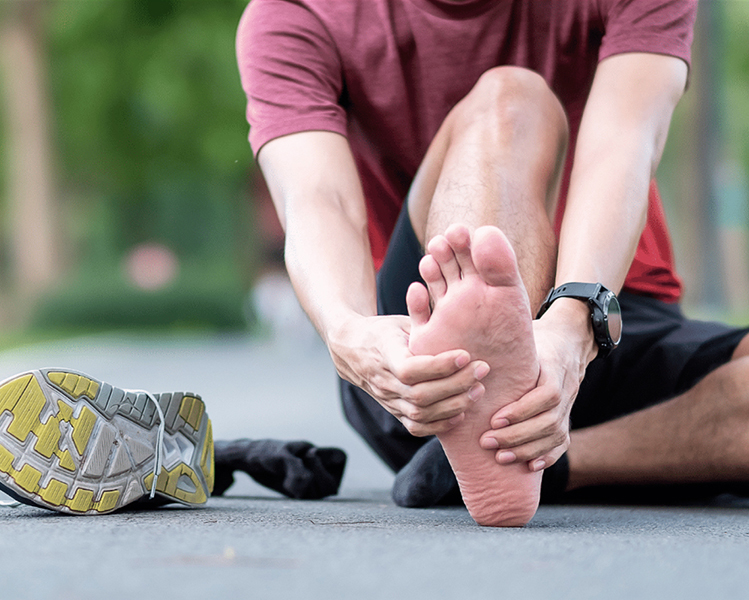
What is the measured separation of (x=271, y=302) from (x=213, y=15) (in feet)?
15.6

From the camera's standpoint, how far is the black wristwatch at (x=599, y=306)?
1.62 meters

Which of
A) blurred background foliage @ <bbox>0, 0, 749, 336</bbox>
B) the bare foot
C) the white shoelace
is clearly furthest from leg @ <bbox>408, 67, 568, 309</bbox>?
blurred background foliage @ <bbox>0, 0, 749, 336</bbox>

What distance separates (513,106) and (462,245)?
656 millimetres

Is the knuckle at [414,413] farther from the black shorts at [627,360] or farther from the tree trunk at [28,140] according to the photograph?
the tree trunk at [28,140]

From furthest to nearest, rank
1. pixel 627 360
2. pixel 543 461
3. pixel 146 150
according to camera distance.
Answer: pixel 146 150 → pixel 627 360 → pixel 543 461

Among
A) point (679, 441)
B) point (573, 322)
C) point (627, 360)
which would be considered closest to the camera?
point (573, 322)

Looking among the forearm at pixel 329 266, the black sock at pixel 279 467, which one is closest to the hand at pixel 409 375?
the forearm at pixel 329 266

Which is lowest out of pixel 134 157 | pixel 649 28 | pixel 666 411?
pixel 134 157

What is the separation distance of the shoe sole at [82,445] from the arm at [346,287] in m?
0.34

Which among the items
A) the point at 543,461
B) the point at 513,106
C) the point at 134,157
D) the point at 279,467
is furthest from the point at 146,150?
the point at 543,461

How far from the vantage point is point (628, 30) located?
206 centimetres

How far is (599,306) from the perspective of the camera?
1626 mm

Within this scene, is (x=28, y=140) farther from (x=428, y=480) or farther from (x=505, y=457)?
(x=505, y=457)

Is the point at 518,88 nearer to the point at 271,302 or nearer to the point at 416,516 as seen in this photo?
the point at 416,516
